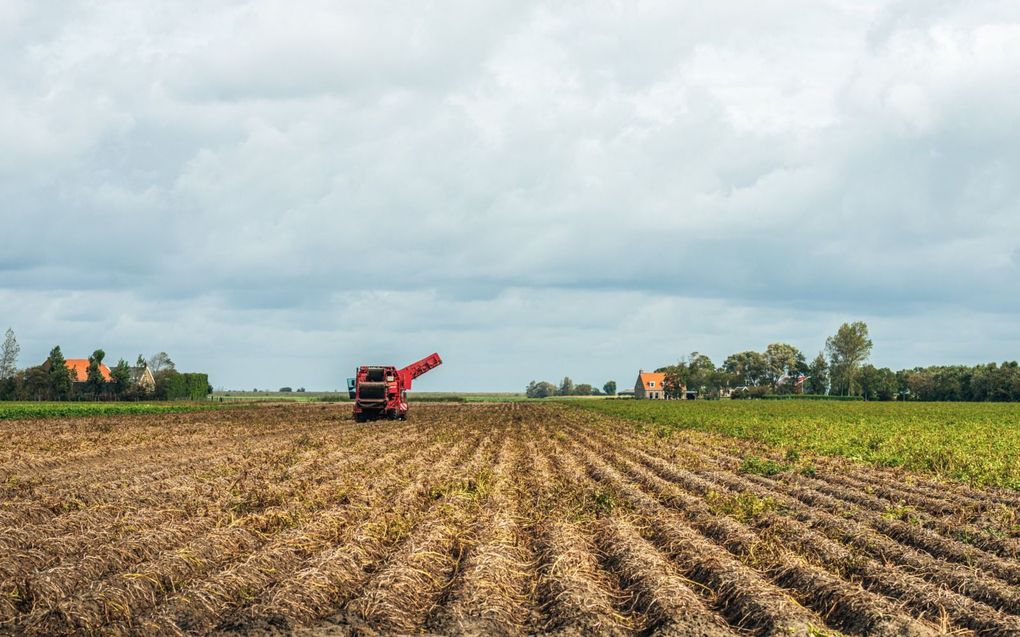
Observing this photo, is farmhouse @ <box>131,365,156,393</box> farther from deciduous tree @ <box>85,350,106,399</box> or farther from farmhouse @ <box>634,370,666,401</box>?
farmhouse @ <box>634,370,666,401</box>

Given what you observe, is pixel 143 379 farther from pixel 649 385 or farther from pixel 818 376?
pixel 818 376

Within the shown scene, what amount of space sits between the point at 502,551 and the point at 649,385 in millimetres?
171184

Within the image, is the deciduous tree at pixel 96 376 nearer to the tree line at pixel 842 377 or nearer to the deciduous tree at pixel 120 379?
the deciduous tree at pixel 120 379

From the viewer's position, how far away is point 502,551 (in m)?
10.8

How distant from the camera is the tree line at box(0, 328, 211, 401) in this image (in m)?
106

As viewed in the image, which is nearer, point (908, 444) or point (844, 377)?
point (908, 444)

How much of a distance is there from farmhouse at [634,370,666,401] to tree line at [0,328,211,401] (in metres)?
94.0

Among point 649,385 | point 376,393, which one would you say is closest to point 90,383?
point 376,393

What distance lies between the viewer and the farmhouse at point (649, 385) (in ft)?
577

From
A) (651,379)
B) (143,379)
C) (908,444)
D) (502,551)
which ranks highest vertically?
(651,379)

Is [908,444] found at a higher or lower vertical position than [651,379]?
lower

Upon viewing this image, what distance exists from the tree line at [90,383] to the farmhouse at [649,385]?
308ft

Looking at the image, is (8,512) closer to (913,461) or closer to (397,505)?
(397,505)

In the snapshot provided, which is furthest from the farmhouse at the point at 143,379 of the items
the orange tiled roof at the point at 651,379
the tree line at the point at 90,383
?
the orange tiled roof at the point at 651,379
